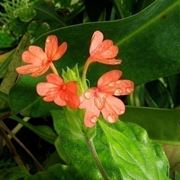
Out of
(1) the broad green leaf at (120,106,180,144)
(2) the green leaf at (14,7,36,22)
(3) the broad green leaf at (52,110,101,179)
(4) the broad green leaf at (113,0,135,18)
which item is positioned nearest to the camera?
(3) the broad green leaf at (52,110,101,179)

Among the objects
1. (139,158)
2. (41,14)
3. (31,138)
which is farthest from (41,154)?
(139,158)

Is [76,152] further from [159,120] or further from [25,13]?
[25,13]

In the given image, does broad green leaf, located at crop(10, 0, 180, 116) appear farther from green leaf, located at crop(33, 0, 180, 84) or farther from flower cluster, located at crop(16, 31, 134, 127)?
flower cluster, located at crop(16, 31, 134, 127)

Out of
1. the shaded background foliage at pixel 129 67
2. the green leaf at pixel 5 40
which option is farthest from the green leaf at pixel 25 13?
the shaded background foliage at pixel 129 67

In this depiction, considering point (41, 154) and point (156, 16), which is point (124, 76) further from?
point (41, 154)

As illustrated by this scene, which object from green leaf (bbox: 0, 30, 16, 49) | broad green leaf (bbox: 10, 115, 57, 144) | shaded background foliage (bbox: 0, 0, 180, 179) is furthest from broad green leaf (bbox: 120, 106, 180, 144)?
green leaf (bbox: 0, 30, 16, 49)

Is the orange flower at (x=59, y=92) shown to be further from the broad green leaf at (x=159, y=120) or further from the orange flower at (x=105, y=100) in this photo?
the broad green leaf at (x=159, y=120)

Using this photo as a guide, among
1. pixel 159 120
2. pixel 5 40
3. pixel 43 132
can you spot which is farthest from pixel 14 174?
pixel 5 40

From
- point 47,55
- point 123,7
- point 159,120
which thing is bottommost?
point 159,120
